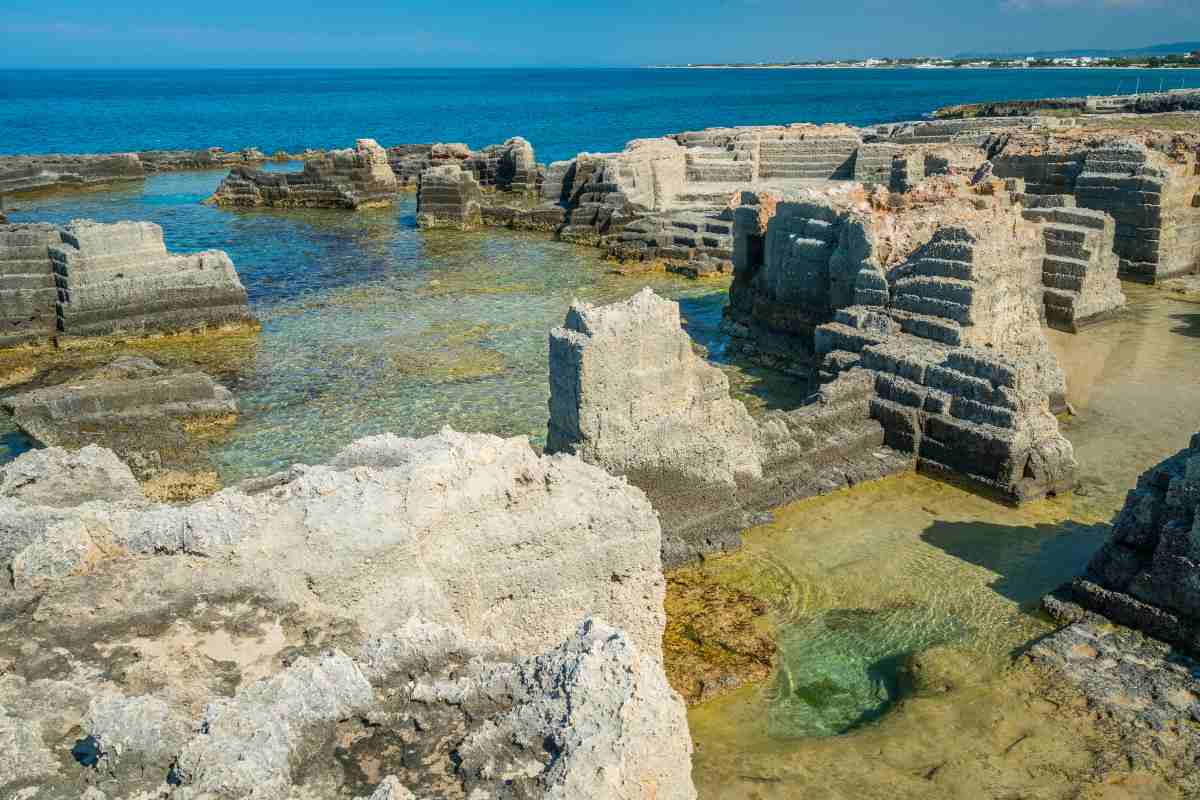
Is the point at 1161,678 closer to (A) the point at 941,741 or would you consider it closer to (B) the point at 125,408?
(A) the point at 941,741

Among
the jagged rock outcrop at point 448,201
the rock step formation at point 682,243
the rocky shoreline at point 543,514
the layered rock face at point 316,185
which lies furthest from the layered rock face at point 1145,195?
the layered rock face at point 316,185

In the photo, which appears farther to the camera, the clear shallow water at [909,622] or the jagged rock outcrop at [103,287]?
the jagged rock outcrop at [103,287]

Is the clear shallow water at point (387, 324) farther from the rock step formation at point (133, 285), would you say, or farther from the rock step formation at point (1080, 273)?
the rock step formation at point (1080, 273)

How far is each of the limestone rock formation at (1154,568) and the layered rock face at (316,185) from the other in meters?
25.5

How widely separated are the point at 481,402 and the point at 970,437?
5545 mm

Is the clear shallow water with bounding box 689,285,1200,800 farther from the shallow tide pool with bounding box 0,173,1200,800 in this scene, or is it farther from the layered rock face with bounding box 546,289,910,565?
the layered rock face with bounding box 546,289,910,565

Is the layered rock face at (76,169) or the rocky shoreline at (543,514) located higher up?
the layered rock face at (76,169)

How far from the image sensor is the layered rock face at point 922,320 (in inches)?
344

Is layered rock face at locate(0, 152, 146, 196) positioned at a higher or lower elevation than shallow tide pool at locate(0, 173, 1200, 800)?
higher

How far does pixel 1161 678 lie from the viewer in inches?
230

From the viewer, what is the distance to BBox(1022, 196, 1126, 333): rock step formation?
1385 cm

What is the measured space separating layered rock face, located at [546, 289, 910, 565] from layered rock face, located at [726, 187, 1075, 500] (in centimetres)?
133

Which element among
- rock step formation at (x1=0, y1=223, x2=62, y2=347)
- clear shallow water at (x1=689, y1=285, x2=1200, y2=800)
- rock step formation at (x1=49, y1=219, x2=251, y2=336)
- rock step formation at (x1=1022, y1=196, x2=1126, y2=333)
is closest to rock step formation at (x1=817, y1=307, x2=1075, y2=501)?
clear shallow water at (x1=689, y1=285, x2=1200, y2=800)

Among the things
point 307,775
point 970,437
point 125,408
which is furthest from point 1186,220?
point 307,775
